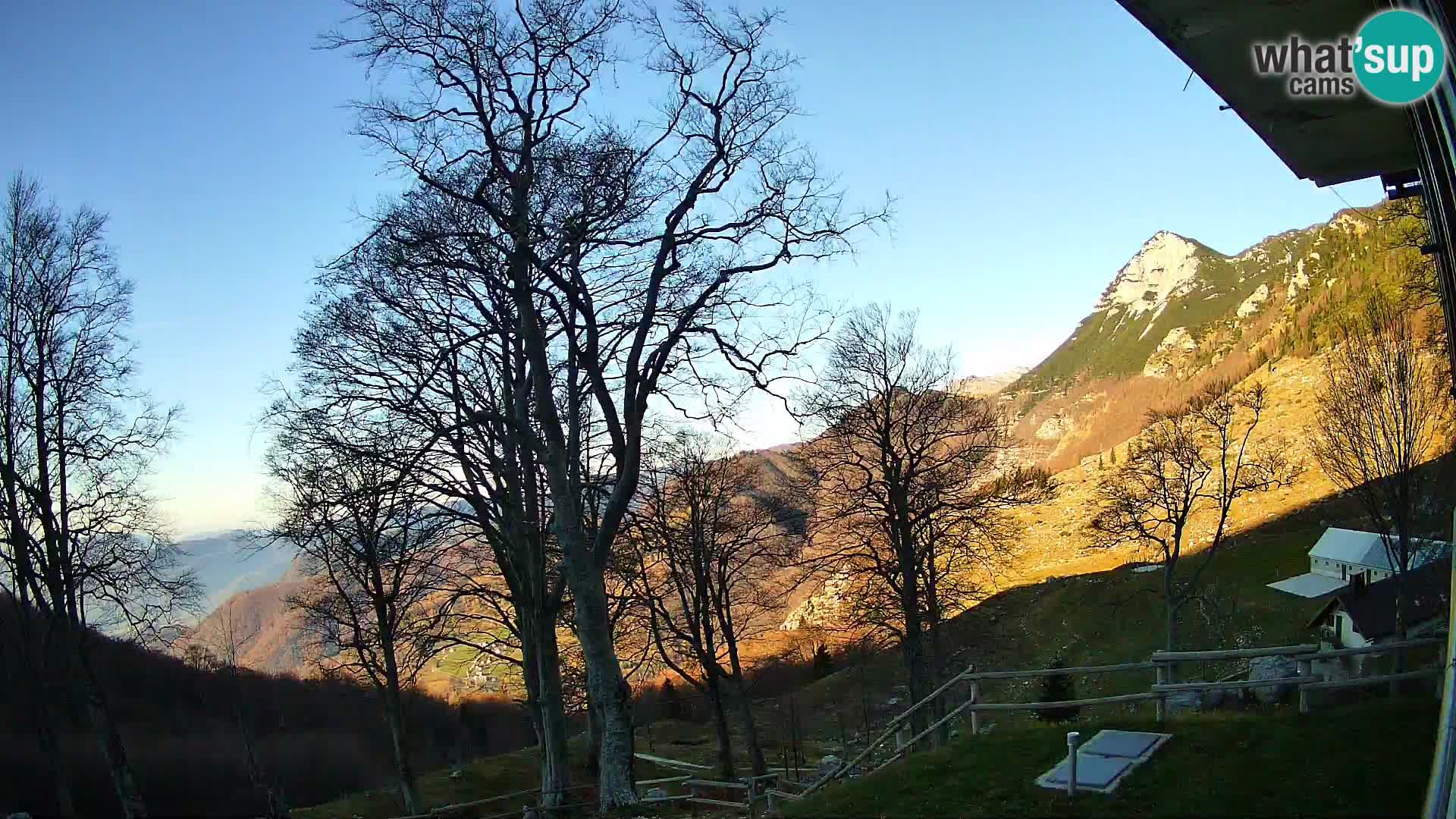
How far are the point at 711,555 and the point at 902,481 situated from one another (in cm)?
700

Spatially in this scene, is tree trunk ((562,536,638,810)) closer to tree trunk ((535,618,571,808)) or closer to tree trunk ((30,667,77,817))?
tree trunk ((535,618,571,808))

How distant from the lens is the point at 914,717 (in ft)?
68.7

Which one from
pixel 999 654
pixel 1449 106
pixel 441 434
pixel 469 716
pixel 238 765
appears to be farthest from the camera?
pixel 469 716

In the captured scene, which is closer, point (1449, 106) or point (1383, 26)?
point (1449, 106)

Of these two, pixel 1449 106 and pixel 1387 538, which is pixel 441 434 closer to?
pixel 1449 106

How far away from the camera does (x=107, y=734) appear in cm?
1518

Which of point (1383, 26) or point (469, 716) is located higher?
point (1383, 26)

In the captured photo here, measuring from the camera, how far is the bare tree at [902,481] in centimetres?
2158

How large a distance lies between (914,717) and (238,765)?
92.6 ft

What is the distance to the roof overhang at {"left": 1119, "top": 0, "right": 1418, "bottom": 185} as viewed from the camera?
22.2ft

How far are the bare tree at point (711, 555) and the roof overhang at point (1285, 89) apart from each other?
15484 mm

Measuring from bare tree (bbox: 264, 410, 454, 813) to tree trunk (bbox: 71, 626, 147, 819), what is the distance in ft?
11.6

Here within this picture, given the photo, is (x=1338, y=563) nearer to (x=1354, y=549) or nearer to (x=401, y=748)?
(x=1354, y=549)

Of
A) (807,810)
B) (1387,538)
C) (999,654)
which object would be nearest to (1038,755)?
(807,810)
